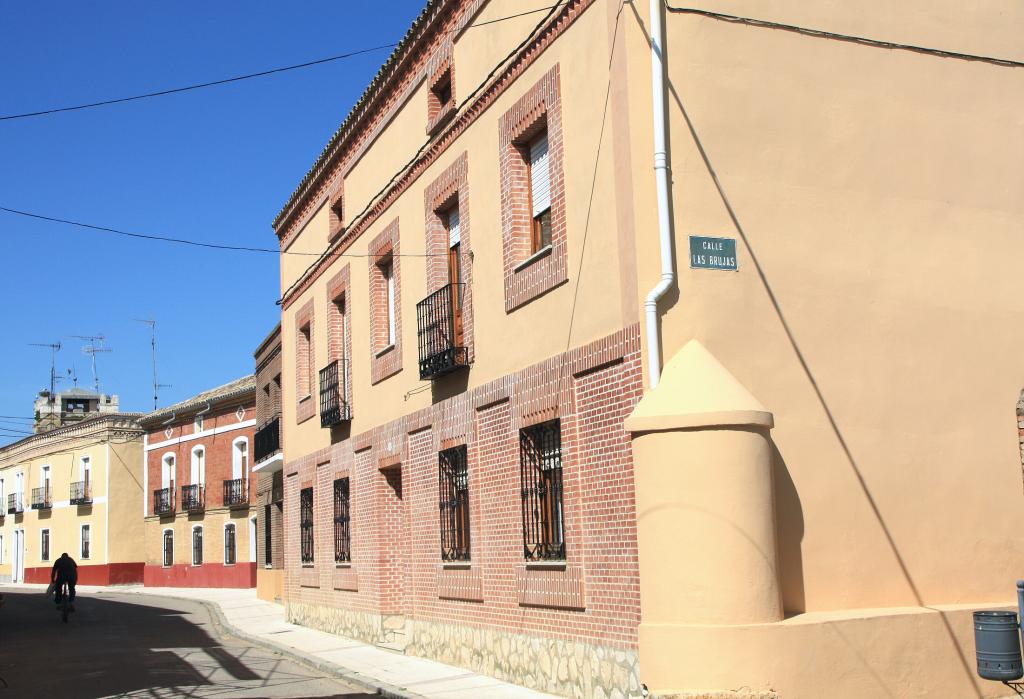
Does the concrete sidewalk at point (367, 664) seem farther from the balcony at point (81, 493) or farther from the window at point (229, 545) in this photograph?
the balcony at point (81, 493)

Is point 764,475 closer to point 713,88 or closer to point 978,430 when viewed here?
point 978,430

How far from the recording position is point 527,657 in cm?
1192

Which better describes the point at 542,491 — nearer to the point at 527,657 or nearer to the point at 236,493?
the point at 527,657

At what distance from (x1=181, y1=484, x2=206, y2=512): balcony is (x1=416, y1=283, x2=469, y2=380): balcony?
1223 inches

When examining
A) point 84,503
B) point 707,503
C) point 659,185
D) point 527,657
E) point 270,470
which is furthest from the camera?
point 84,503

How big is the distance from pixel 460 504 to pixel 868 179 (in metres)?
6.43

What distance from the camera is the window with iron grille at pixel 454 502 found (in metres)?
14.1

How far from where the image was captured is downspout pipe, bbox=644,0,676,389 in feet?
31.5

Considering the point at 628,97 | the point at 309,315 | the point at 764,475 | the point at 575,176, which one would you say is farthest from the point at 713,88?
the point at 309,315

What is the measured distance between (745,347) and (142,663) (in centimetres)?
1079

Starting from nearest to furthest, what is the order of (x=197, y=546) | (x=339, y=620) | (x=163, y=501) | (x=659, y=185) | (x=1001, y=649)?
(x=1001, y=649) < (x=659, y=185) < (x=339, y=620) < (x=197, y=546) < (x=163, y=501)

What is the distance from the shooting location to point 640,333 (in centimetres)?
987

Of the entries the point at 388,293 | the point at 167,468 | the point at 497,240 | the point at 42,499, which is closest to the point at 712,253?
the point at 497,240

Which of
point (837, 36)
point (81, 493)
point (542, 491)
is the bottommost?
point (542, 491)
